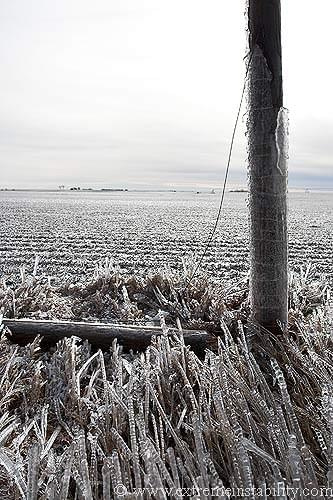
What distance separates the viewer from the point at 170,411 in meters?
2.31

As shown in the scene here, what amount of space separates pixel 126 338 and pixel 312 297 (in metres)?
1.47

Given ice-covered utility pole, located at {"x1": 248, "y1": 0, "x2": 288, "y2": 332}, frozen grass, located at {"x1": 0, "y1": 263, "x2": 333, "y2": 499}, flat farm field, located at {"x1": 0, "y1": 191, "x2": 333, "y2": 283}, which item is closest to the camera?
frozen grass, located at {"x1": 0, "y1": 263, "x2": 333, "y2": 499}

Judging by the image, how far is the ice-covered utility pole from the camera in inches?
116

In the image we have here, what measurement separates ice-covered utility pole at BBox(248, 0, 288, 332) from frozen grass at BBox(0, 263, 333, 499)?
0.22 meters

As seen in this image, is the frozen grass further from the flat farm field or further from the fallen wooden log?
the flat farm field

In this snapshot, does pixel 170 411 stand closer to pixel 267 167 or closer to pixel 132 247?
pixel 267 167

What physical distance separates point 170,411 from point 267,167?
145 centimetres

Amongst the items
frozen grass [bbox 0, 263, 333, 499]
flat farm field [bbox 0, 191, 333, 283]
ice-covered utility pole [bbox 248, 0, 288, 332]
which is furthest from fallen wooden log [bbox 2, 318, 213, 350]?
flat farm field [bbox 0, 191, 333, 283]

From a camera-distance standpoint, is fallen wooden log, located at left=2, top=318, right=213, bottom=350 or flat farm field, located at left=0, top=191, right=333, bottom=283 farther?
flat farm field, located at left=0, top=191, right=333, bottom=283

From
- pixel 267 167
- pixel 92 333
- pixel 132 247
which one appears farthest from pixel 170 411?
pixel 132 247

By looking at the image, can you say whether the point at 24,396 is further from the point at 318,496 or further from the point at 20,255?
the point at 20,255

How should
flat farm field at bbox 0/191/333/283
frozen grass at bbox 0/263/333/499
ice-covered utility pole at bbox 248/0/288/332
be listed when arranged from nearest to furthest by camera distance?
frozen grass at bbox 0/263/333/499
ice-covered utility pole at bbox 248/0/288/332
flat farm field at bbox 0/191/333/283

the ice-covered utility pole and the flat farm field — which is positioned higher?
the ice-covered utility pole

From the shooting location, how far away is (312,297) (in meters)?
3.78
